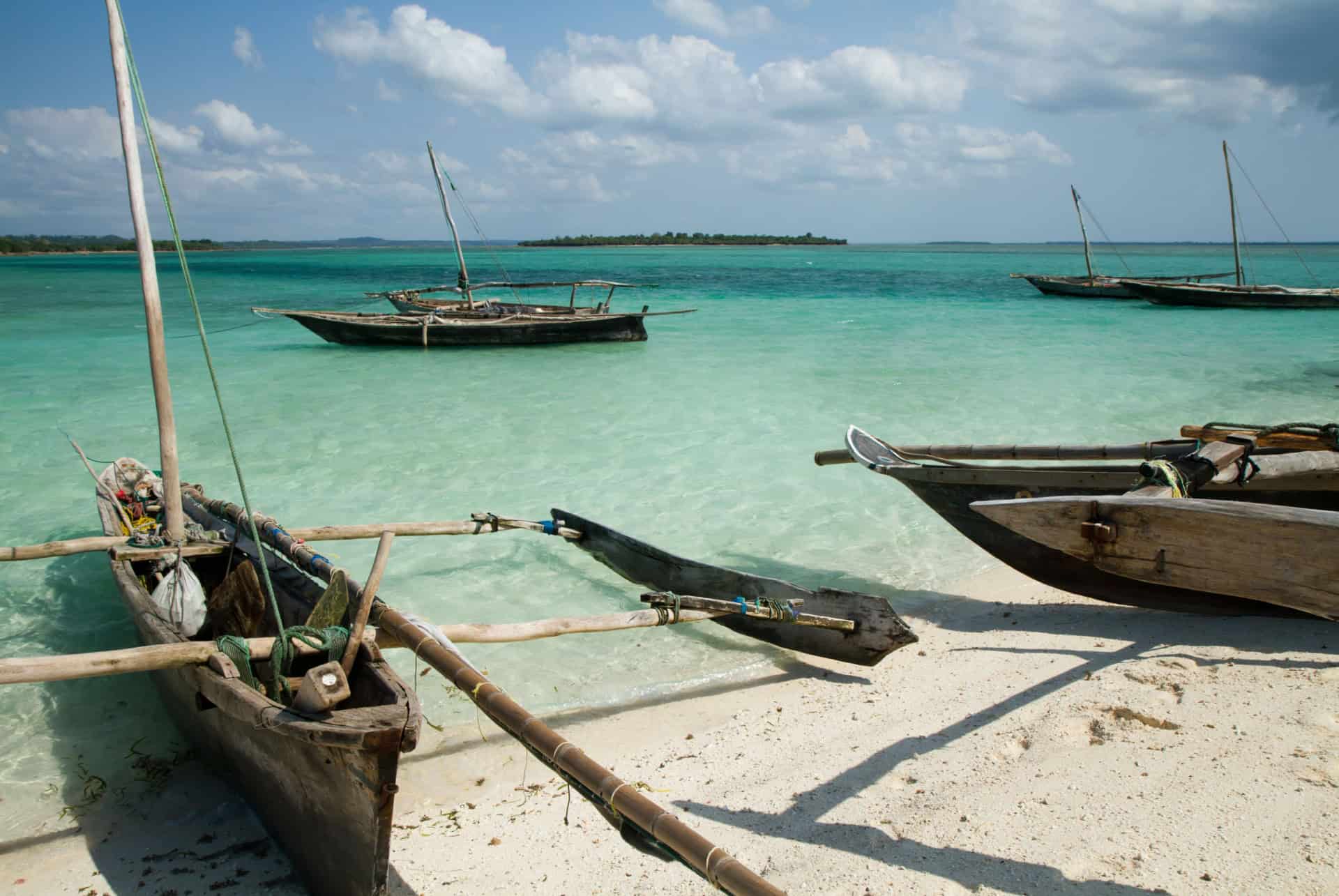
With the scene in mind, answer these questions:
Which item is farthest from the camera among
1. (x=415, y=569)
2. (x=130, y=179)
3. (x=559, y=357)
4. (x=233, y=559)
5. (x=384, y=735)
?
(x=559, y=357)

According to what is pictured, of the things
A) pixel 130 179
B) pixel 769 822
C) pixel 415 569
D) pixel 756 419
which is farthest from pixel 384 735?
pixel 756 419

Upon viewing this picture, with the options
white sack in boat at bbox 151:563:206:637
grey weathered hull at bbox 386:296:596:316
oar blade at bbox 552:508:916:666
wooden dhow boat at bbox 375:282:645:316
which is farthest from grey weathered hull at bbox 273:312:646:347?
white sack in boat at bbox 151:563:206:637

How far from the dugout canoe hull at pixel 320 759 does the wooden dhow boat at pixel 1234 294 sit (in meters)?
29.8

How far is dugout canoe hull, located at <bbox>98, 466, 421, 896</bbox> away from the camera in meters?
2.47

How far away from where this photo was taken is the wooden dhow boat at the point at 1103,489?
12.4ft

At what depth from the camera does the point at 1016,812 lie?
2.88 m

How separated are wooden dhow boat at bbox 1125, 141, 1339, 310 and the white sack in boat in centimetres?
2946

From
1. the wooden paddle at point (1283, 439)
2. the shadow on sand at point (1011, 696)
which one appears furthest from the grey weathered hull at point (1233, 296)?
the shadow on sand at point (1011, 696)

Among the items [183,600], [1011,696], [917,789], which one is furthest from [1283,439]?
[183,600]

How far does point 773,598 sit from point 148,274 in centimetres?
364

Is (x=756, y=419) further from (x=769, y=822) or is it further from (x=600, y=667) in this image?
(x=769, y=822)

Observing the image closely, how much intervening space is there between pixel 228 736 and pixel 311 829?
2.21 ft

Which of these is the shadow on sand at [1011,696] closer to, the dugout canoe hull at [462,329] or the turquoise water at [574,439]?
the turquoise water at [574,439]

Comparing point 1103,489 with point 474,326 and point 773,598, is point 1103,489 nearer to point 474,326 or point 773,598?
point 773,598
